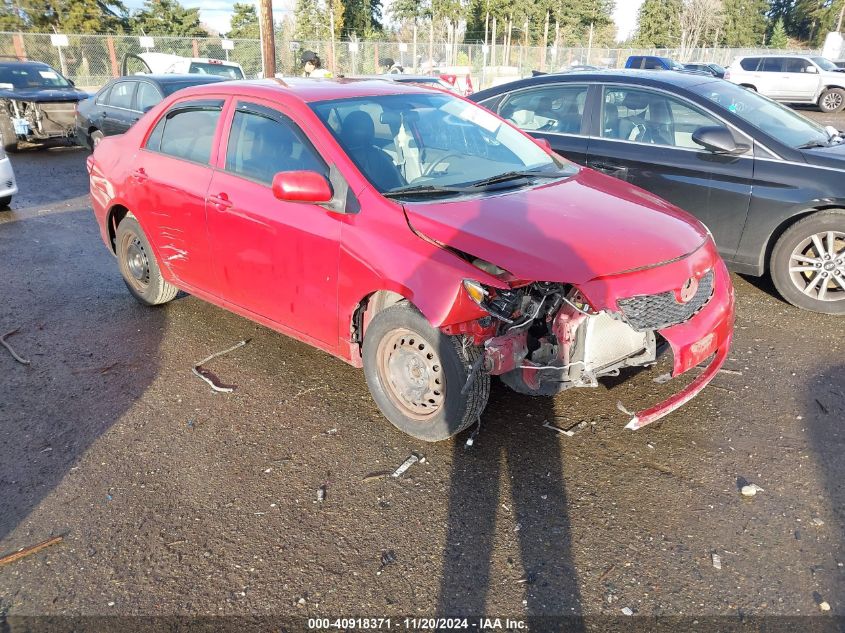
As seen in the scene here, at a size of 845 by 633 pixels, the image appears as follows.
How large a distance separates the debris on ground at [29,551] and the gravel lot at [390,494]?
4 cm

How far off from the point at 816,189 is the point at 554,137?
2.22 metres

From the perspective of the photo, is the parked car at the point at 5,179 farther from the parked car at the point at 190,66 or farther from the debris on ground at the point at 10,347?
the parked car at the point at 190,66

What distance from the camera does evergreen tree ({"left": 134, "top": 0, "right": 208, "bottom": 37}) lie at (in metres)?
44.8

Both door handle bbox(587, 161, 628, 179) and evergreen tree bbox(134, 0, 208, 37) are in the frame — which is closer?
door handle bbox(587, 161, 628, 179)

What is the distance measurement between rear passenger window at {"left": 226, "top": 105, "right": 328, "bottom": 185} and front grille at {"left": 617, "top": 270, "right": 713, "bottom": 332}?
1.76 m

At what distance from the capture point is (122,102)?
35.9 ft

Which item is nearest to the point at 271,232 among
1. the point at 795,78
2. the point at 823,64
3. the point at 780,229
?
the point at 780,229

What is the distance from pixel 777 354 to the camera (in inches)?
173

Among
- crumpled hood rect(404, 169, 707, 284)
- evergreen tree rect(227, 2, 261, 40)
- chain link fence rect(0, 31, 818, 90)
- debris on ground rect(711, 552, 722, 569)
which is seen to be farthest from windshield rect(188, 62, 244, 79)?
evergreen tree rect(227, 2, 261, 40)

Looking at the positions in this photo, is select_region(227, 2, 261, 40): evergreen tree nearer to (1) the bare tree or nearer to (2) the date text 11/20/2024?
(1) the bare tree

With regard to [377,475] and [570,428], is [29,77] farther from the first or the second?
[570,428]

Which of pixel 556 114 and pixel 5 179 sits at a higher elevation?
pixel 556 114

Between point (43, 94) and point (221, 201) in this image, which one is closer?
point (221, 201)

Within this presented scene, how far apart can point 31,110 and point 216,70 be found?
13.4 ft
